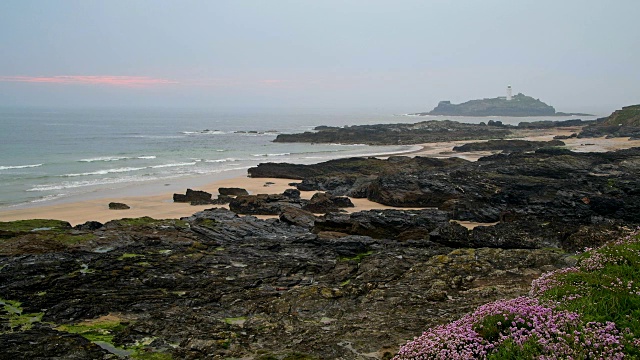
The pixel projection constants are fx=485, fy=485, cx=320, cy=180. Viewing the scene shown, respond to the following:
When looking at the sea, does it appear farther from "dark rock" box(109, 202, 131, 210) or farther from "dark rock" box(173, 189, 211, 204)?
"dark rock" box(109, 202, 131, 210)

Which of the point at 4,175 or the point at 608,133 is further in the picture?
the point at 608,133

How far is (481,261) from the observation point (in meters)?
11.5

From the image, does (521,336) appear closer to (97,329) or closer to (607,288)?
(607,288)

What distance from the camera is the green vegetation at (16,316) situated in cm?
865

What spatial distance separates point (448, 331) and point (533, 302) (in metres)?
1.18

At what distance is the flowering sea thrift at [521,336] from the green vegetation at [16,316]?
687 cm

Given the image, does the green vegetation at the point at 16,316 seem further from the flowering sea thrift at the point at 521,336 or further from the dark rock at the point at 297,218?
the dark rock at the point at 297,218

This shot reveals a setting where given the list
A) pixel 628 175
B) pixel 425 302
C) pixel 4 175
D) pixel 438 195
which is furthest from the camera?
pixel 4 175

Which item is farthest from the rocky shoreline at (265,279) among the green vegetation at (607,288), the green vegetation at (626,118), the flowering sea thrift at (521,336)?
the green vegetation at (626,118)

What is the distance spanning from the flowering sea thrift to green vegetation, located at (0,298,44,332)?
6.87m

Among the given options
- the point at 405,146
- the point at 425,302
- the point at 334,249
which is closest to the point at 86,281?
the point at 334,249

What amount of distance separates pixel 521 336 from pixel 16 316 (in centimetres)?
882

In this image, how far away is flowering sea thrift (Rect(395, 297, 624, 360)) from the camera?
4.98m

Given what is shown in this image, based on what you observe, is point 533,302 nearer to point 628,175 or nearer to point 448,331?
point 448,331
